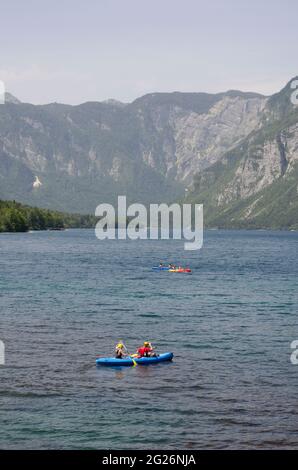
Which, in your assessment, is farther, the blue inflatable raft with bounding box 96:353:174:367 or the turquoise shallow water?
the blue inflatable raft with bounding box 96:353:174:367

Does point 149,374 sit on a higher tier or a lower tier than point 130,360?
lower

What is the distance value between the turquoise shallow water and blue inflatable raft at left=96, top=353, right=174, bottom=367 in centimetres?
101

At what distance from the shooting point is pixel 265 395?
2303 inches

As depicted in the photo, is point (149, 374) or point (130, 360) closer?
point (149, 374)

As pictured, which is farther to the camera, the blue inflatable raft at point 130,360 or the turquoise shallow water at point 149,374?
the blue inflatable raft at point 130,360

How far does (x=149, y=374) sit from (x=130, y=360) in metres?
3.50

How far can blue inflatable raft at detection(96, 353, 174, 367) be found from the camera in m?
68.7

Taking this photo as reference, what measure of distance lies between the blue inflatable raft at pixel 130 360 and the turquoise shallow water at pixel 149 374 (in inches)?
39.9

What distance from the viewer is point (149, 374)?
6675 centimetres

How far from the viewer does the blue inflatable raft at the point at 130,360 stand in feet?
225

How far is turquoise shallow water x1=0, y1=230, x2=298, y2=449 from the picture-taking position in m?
49.2

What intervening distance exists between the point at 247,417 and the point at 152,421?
6647mm

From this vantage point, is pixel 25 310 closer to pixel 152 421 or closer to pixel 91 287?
pixel 91 287
